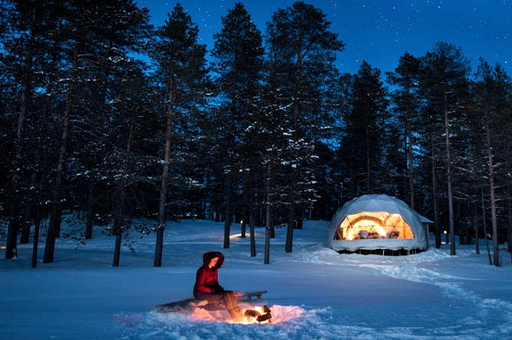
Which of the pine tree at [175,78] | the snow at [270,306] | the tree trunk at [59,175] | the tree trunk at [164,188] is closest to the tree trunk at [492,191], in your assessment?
the snow at [270,306]

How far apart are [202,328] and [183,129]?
11.9m

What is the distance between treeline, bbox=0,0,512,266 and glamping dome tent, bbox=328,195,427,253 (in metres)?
3.50

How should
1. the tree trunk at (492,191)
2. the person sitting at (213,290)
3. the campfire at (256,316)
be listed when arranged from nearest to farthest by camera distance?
the campfire at (256,316), the person sitting at (213,290), the tree trunk at (492,191)

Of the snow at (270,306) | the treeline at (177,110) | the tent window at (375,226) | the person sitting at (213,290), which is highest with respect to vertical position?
the treeline at (177,110)

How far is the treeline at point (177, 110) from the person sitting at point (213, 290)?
7154 mm

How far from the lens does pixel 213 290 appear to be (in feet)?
20.0

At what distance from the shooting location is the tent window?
2450 cm

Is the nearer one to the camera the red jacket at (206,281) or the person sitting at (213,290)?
the person sitting at (213,290)

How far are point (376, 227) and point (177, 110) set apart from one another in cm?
1650

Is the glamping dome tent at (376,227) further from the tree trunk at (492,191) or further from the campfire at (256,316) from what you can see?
the campfire at (256,316)

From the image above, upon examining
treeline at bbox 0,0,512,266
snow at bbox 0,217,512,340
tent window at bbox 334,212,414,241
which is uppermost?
treeline at bbox 0,0,512,266

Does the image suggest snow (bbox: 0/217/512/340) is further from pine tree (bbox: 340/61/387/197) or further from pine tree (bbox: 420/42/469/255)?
pine tree (bbox: 340/61/387/197)

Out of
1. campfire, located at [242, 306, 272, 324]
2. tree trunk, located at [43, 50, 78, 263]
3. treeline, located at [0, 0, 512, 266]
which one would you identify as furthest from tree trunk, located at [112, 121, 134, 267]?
campfire, located at [242, 306, 272, 324]

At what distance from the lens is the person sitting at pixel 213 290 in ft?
18.5
